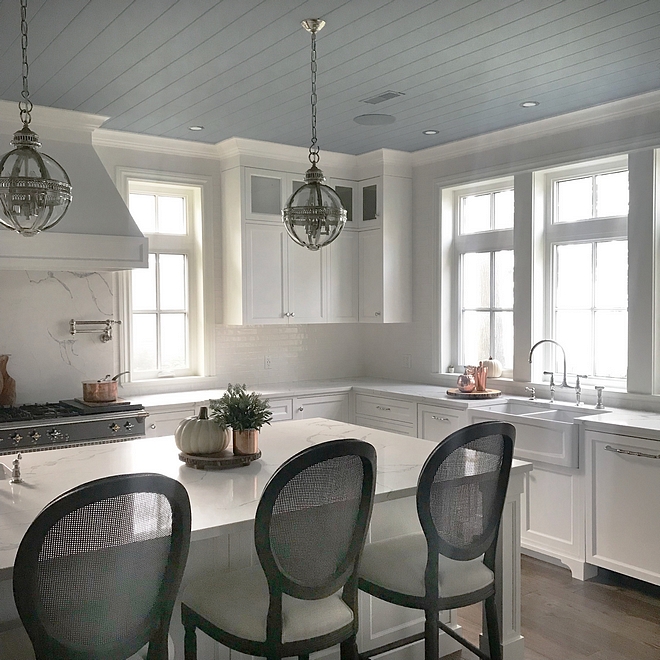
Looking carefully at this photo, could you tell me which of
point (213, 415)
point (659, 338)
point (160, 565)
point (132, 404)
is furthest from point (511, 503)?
point (132, 404)

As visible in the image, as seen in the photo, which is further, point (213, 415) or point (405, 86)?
point (405, 86)

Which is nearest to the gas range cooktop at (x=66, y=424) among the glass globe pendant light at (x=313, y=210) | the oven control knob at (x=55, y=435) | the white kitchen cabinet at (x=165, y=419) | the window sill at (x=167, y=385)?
the oven control knob at (x=55, y=435)

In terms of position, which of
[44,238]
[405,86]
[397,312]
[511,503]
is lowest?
[511,503]

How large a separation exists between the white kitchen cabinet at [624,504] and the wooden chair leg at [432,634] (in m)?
1.78

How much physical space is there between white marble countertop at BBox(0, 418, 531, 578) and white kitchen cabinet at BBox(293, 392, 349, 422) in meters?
1.81

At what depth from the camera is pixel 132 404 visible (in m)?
4.43

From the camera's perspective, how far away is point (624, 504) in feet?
12.0

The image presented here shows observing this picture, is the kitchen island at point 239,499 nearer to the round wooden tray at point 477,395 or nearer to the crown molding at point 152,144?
the round wooden tray at point 477,395

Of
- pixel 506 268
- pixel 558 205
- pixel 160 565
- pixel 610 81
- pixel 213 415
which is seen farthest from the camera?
pixel 506 268

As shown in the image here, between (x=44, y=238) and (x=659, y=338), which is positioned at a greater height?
(x=44, y=238)

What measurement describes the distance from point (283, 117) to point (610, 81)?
190cm

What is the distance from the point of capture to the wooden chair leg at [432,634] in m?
2.24

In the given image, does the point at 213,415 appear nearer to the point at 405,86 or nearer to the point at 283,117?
the point at 405,86

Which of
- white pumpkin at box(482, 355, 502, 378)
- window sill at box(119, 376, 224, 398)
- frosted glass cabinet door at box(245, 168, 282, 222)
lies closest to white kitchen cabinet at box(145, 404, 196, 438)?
window sill at box(119, 376, 224, 398)
